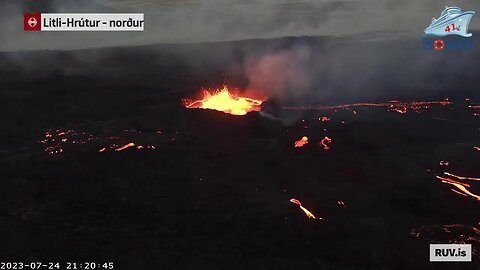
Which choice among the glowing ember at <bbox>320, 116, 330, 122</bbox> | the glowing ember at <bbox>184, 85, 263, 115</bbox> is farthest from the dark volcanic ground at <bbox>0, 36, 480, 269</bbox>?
the glowing ember at <bbox>184, 85, 263, 115</bbox>

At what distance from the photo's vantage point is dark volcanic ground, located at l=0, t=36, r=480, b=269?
58.5 feet

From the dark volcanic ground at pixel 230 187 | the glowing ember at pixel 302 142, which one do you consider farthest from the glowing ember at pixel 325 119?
the glowing ember at pixel 302 142

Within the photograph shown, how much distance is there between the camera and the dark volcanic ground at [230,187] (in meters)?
17.8

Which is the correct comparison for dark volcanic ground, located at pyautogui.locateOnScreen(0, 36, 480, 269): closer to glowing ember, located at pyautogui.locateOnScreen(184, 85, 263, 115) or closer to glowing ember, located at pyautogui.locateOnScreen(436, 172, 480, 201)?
glowing ember, located at pyautogui.locateOnScreen(436, 172, 480, 201)

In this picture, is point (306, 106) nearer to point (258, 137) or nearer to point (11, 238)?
point (258, 137)

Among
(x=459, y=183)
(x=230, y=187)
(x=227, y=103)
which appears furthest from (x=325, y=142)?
(x=227, y=103)

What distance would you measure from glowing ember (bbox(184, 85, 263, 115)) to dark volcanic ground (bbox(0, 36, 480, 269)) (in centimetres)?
204

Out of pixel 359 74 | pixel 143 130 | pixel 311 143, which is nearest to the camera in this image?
pixel 311 143

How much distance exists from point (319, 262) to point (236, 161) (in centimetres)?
1160

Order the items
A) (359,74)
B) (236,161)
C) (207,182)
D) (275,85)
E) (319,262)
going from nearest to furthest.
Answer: (319,262)
(207,182)
(236,161)
(275,85)
(359,74)

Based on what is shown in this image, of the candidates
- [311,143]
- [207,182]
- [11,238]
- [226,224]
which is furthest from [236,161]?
[11,238]

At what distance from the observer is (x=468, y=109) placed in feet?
131

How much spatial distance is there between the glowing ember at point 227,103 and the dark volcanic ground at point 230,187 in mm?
2038

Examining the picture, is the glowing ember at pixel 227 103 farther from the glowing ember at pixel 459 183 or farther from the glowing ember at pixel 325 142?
the glowing ember at pixel 459 183
